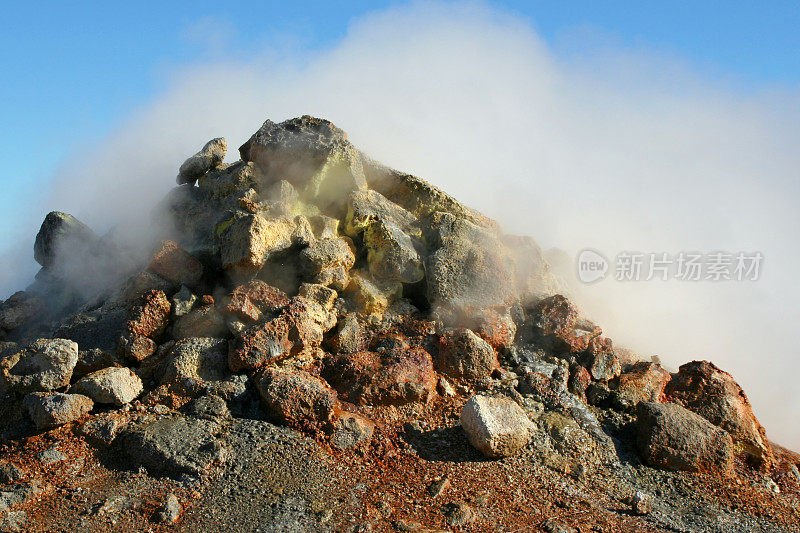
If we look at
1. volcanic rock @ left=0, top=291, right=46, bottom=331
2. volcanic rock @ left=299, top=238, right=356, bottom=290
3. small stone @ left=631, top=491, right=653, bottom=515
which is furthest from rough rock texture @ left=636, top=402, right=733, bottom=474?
volcanic rock @ left=0, top=291, right=46, bottom=331

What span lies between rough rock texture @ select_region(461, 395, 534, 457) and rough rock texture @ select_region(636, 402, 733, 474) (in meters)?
1.18

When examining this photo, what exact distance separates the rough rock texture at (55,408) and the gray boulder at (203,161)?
12.6ft

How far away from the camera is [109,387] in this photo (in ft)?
19.0

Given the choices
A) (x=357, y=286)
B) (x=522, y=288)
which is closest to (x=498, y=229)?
(x=522, y=288)

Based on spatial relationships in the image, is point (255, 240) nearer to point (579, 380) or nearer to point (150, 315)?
point (150, 315)

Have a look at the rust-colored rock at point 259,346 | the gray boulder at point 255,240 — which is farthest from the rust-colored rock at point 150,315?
the rust-colored rock at point 259,346

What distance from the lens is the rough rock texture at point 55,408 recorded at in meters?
5.58

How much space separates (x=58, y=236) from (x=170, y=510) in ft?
17.5

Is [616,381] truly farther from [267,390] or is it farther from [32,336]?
[32,336]

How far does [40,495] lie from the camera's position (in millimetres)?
4938

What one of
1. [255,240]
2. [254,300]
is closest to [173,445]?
[254,300]

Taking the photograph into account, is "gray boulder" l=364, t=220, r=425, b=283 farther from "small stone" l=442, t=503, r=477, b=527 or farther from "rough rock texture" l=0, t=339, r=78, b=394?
"rough rock texture" l=0, t=339, r=78, b=394

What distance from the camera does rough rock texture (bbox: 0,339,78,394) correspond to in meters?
6.00

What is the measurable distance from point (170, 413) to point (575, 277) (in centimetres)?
601
